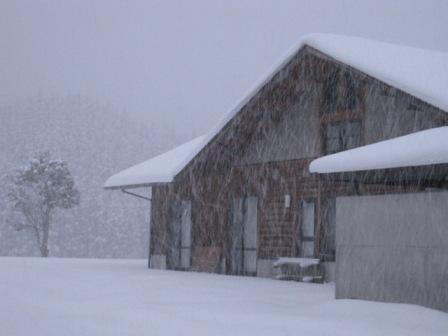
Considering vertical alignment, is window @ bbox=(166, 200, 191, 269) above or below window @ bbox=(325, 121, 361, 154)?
below

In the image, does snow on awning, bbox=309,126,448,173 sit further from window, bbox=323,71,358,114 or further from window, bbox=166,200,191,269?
window, bbox=166,200,191,269

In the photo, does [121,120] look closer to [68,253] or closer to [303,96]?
[68,253]

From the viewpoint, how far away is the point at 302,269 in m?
16.5

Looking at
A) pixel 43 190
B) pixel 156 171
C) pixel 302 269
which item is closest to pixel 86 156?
pixel 43 190

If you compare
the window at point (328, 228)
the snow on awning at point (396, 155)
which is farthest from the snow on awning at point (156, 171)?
the snow on awning at point (396, 155)

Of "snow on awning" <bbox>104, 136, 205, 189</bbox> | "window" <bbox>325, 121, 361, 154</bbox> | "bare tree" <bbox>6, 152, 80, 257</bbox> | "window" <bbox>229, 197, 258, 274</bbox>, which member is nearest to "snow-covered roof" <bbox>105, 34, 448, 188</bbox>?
"snow on awning" <bbox>104, 136, 205, 189</bbox>

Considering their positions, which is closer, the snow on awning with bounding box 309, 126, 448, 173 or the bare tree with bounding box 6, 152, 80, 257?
the snow on awning with bounding box 309, 126, 448, 173

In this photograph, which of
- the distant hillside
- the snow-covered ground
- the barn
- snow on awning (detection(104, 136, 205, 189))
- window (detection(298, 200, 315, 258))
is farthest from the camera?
the distant hillside

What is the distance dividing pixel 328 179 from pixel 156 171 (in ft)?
32.7

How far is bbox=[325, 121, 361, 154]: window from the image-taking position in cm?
1675

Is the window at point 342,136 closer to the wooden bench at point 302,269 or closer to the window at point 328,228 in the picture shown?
the window at point 328,228

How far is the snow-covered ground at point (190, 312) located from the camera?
8156 mm

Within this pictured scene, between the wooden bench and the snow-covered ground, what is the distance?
1.96 meters

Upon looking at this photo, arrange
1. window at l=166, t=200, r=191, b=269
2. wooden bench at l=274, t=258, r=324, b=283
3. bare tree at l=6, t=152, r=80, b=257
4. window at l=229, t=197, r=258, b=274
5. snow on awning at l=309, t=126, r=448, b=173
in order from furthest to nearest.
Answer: bare tree at l=6, t=152, r=80, b=257 < window at l=166, t=200, r=191, b=269 < window at l=229, t=197, r=258, b=274 < wooden bench at l=274, t=258, r=324, b=283 < snow on awning at l=309, t=126, r=448, b=173
